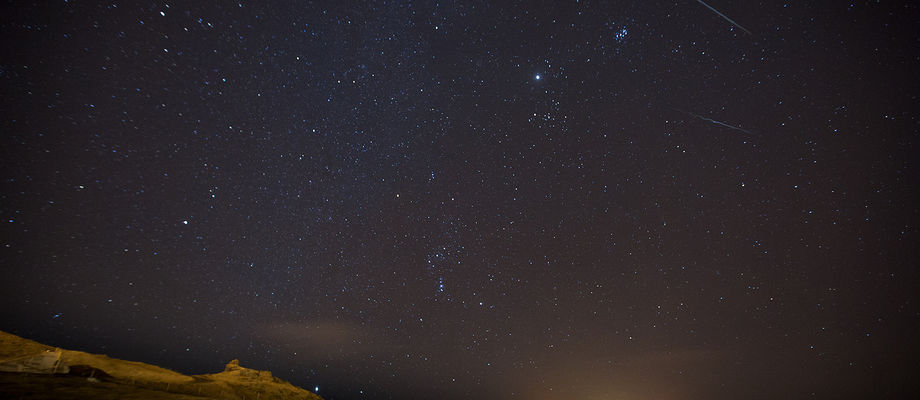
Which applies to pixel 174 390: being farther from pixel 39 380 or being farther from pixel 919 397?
pixel 919 397

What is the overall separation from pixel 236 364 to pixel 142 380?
71.7ft

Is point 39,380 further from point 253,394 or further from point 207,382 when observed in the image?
point 253,394

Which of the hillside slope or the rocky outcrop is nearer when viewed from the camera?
the hillside slope

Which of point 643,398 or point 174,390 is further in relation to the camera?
point 643,398

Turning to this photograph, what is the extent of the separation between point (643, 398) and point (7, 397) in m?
170

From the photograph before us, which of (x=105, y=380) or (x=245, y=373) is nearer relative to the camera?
(x=105, y=380)

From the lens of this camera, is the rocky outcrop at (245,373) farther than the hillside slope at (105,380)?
Yes

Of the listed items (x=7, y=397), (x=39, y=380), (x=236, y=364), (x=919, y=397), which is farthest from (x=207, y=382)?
(x=919, y=397)

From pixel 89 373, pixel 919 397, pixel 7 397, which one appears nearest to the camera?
pixel 7 397

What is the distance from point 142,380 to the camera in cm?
2891

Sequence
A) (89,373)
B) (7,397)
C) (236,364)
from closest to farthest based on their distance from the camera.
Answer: (7,397) → (89,373) → (236,364)

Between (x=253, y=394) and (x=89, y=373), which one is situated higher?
(x=89, y=373)

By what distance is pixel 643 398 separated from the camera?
139 meters

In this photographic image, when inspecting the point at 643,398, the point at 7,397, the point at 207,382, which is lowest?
the point at 643,398
